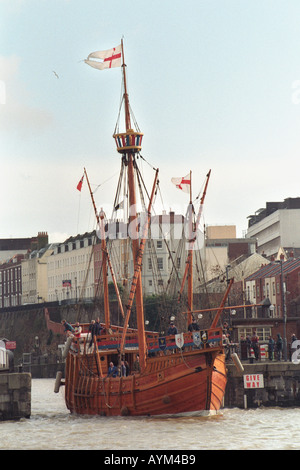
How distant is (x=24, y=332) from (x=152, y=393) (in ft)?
417

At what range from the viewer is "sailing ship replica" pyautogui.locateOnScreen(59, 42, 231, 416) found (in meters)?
60.5

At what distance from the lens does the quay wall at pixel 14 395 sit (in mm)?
62062

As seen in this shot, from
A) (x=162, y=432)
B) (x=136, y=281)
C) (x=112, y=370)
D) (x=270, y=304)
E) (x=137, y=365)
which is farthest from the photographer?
(x=270, y=304)

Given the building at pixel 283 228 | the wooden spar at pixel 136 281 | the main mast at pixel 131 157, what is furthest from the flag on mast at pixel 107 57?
the building at pixel 283 228

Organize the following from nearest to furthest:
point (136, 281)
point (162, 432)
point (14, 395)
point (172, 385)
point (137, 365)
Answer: point (162, 432) < point (172, 385) < point (14, 395) < point (136, 281) < point (137, 365)

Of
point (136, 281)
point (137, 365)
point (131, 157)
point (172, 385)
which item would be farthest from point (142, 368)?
point (131, 157)

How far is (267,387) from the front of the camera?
6906 centimetres

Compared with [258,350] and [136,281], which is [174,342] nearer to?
[136,281]

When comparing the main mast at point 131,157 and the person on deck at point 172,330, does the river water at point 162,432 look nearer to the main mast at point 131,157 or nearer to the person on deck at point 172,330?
the person on deck at point 172,330

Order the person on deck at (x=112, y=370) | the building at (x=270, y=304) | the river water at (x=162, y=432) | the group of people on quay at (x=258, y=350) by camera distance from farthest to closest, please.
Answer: the building at (x=270, y=304) < the group of people on quay at (x=258, y=350) < the person on deck at (x=112, y=370) < the river water at (x=162, y=432)

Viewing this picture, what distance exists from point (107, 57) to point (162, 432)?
21.8 m

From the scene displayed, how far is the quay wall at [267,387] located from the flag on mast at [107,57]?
18.2 m
